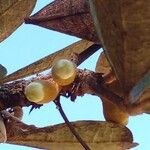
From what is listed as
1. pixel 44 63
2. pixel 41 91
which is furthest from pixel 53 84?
pixel 44 63

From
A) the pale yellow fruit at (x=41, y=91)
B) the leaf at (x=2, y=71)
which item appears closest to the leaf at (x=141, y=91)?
the pale yellow fruit at (x=41, y=91)

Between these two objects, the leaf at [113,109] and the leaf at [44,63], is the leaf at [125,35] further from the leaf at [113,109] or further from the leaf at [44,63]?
the leaf at [44,63]

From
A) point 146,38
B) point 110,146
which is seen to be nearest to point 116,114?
point 110,146

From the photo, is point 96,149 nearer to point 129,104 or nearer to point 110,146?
point 110,146

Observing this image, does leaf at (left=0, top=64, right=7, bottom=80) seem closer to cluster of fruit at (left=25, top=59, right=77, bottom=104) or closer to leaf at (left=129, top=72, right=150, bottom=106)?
cluster of fruit at (left=25, top=59, right=77, bottom=104)

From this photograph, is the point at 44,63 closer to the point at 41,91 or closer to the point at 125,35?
the point at 41,91

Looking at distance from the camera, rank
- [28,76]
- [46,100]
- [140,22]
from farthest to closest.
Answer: [28,76] < [46,100] < [140,22]
